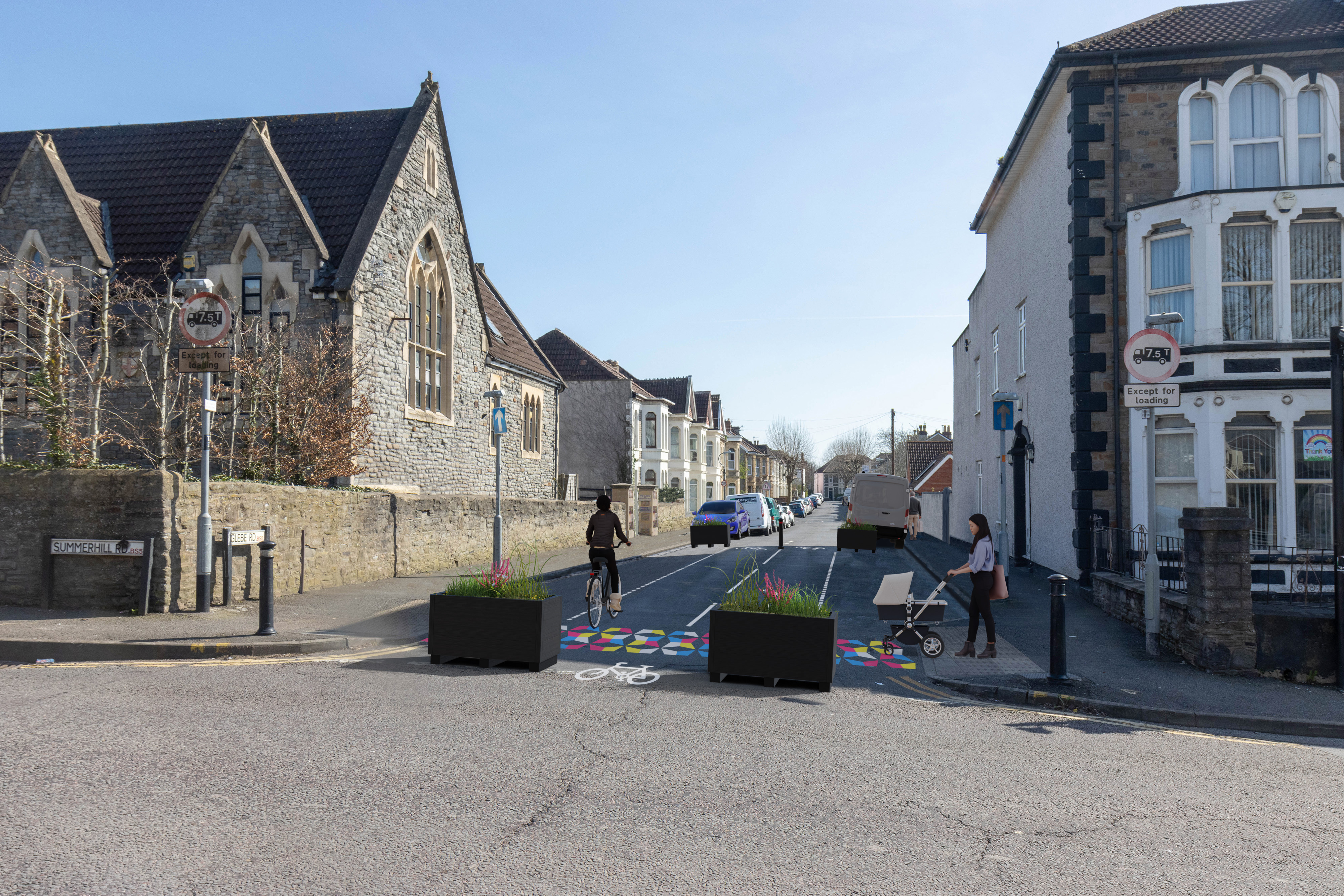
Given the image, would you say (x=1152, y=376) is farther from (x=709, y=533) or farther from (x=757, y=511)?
(x=757, y=511)

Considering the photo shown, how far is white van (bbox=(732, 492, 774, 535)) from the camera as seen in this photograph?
43.4 m

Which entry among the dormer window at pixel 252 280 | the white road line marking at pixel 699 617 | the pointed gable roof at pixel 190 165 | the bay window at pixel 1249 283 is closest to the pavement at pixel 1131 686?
the white road line marking at pixel 699 617

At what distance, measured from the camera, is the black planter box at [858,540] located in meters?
29.4

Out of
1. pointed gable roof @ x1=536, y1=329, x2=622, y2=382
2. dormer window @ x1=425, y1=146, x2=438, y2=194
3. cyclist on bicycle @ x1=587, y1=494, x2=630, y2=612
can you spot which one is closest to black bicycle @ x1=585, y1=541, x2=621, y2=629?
cyclist on bicycle @ x1=587, y1=494, x2=630, y2=612

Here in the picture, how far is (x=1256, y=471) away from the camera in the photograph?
14.5m

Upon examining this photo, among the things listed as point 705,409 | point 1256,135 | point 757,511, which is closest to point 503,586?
point 1256,135

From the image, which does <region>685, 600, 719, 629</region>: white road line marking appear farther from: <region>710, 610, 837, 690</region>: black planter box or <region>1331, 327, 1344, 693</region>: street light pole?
<region>1331, 327, 1344, 693</region>: street light pole

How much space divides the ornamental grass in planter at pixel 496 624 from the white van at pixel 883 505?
24282mm

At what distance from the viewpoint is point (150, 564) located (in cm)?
1177

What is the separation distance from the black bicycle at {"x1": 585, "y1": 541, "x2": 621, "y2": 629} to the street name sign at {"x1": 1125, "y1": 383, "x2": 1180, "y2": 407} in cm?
690

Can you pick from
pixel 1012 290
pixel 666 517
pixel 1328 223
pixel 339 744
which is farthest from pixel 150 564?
pixel 666 517

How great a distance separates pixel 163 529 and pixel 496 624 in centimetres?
567

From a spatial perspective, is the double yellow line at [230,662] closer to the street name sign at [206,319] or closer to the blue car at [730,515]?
the street name sign at [206,319]

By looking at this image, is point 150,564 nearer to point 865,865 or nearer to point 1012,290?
point 865,865
